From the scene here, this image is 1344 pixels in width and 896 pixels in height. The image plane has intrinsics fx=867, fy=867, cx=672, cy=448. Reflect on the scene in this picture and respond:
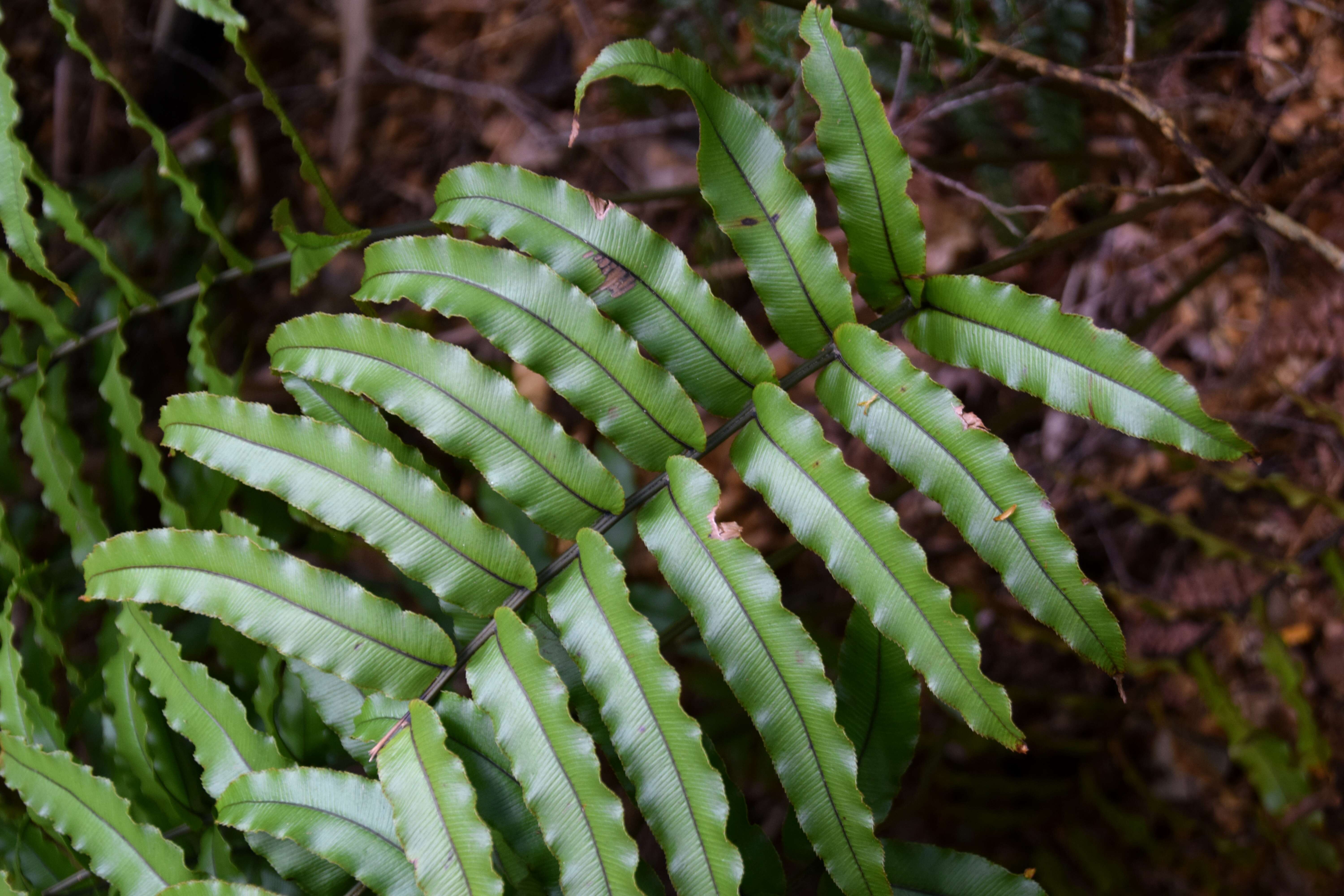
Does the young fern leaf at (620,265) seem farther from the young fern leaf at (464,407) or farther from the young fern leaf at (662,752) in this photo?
the young fern leaf at (662,752)

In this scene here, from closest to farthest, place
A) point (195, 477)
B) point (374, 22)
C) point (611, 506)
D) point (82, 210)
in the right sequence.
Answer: point (611, 506)
point (195, 477)
point (82, 210)
point (374, 22)

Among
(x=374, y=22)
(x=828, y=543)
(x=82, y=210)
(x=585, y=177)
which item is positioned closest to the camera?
(x=828, y=543)

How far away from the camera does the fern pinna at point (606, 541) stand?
784 millimetres

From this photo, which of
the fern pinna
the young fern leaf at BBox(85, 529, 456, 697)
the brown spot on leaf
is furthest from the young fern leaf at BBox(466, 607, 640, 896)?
the brown spot on leaf

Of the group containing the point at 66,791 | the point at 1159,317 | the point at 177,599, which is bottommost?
the point at 66,791

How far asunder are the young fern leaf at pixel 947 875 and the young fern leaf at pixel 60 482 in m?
1.07

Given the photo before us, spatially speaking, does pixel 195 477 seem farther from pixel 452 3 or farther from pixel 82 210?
pixel 452 3

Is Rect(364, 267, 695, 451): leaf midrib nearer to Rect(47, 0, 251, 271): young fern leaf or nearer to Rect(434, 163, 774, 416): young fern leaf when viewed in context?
Rect(434, 163, 774, 416): young fern leaf

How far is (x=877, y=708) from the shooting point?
985 millimetres

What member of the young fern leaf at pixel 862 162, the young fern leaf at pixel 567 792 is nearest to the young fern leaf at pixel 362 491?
A: the young fern leaf at pixel 567 792

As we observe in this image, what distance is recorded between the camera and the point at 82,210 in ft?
6.12

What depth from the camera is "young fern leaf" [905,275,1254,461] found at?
738 mm

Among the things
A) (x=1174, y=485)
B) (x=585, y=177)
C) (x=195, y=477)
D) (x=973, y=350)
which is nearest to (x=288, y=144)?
(x=585, y=177)

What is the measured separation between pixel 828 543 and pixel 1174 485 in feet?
3.72
